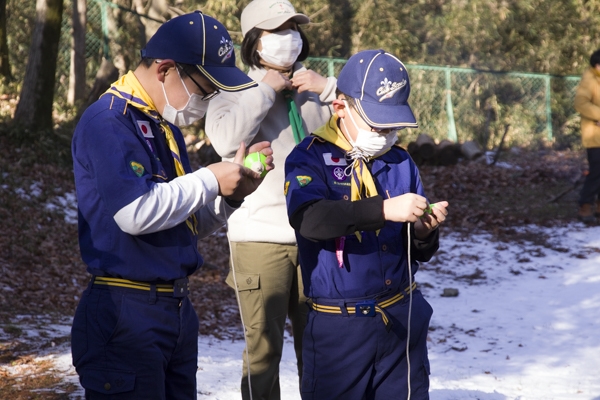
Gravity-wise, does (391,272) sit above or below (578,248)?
above

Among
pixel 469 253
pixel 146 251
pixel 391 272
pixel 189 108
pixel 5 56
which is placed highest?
pixel 5 56

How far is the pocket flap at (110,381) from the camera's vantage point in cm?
261

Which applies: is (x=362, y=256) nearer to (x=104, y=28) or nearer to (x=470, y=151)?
(x=470, y=151)

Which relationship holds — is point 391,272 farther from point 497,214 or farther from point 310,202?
point 497,214

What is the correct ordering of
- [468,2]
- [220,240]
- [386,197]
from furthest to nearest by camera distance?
[468,2]
[220,240]
[386,197]

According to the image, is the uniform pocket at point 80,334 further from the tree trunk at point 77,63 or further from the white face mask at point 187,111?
the tree trunk at point 77,63

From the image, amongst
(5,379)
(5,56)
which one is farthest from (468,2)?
(5,379)

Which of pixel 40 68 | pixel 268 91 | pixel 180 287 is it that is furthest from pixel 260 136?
pixel 40 68

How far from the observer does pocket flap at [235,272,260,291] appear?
12.9 ft

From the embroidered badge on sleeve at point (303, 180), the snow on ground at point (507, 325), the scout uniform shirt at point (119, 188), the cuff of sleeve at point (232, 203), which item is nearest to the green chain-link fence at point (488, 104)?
the snow on ground at point (507, 325)

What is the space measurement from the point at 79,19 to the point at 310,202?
1289 cm

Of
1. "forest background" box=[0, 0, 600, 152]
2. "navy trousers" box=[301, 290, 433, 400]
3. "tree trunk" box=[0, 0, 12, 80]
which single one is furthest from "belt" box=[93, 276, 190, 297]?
"tree trunk" box=[0, 0, 12, 80]

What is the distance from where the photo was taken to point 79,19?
14758 mm

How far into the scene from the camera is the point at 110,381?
8.57 ft
